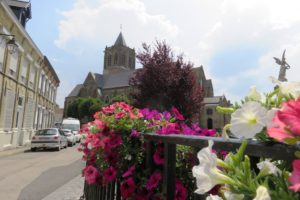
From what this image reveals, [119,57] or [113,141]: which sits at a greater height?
[119,57]

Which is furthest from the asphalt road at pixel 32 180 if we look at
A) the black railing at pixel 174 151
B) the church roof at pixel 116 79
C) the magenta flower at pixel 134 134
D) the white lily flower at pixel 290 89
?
the church roof at pixel 116 79

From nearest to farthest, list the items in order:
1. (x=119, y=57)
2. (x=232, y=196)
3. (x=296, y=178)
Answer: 1. (x=296, y=178)
2. (x=232, y=196)
3. (x=119, y=57)

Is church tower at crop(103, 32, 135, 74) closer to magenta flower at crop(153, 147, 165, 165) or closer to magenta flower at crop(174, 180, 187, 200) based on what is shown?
magenta flower at crop(153, 147, 165, 165)

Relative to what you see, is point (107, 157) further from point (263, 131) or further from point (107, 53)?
point (107, 53)

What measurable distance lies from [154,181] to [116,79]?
89.5 m

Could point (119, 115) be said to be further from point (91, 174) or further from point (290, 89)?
point (290, 89)

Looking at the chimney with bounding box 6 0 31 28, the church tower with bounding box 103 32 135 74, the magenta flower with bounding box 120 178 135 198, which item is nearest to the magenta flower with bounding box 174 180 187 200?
the magenta flower with bounding box 120 178 135 198

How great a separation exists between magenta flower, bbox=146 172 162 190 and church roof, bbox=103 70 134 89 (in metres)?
85.2

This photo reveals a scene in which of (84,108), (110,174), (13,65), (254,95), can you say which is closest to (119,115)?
(110,174)

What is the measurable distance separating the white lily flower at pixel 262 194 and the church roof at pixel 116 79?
87.1 m

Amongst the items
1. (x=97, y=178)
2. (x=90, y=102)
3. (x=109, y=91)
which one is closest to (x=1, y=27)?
(x=97, y=178)

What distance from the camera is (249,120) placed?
1.02 meters

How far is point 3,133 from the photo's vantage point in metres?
19.2

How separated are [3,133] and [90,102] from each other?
56576 millimetres
